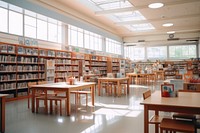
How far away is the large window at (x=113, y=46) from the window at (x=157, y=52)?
2.98 m

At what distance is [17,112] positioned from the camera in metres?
4.68

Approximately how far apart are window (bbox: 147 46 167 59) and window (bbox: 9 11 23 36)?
42.8 ft

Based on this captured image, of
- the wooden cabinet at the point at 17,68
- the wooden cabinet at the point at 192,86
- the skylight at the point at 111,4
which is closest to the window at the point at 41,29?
the wooden cabinet at the point at 17,68

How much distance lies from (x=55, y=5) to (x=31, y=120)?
5.53 meters

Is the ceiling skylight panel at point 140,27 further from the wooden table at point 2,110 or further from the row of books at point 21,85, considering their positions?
the wooden table at point 2,110

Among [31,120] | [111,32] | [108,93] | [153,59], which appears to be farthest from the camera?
[153,59]

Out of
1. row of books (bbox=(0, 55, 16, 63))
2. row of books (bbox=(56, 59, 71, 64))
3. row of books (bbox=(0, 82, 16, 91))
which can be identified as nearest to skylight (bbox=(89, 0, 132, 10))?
row of books (bbox=(56, 59, 71, 64))

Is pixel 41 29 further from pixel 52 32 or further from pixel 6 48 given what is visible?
pixel 6 48

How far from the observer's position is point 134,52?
1855cm

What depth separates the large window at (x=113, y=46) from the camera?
15311mm

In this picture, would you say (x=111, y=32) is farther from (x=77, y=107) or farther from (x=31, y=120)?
(x=31, y=120)

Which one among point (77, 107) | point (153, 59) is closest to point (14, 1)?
point (77, 107)

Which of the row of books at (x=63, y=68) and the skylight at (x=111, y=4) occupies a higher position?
the skylight at (x=111, y=4)

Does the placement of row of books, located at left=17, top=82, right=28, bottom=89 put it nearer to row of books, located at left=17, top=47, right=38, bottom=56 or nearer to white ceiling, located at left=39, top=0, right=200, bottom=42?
row of books, located at left=17, top=47, right=38, bottom=56
